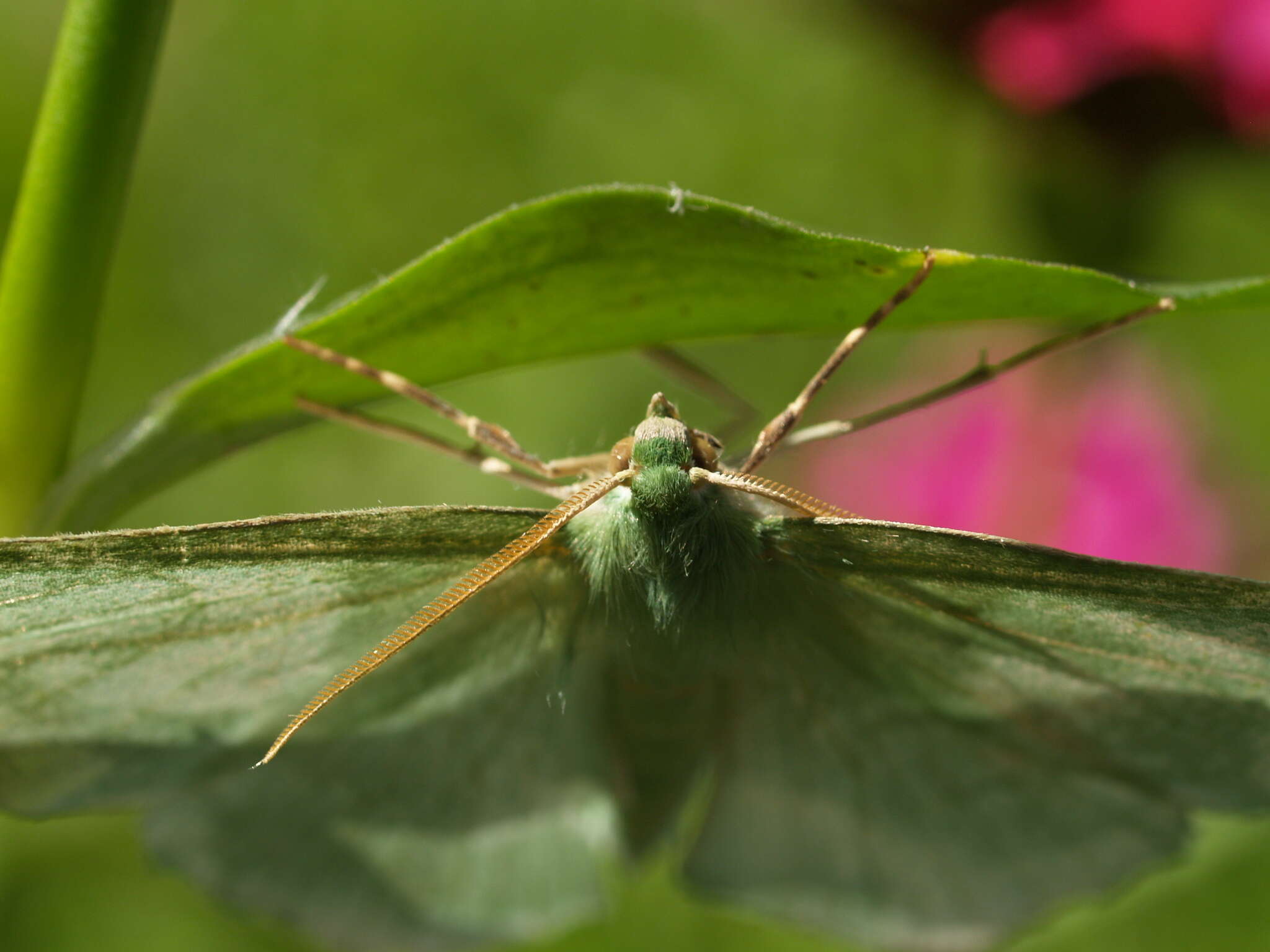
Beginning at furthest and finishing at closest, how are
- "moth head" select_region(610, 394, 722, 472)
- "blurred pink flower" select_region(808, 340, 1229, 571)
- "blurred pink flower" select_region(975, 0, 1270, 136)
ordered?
"blurred pink flower" select_region(808, 340, 1229, 571) < "blurred pink flower" select_region(975, 0, 1270, 136) < "moth head" select_region(610, 394, 722, 472)

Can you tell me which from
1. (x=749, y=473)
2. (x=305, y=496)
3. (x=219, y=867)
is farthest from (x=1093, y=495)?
(x=305, y=496)

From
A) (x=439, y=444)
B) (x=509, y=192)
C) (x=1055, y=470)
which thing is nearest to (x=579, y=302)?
(x=439, y=444)

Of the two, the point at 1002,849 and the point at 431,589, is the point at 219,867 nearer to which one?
the point at 431,589

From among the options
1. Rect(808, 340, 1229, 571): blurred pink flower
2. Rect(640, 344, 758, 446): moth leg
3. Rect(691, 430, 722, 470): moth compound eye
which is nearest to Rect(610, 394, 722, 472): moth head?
Rect(691, 430, 722, 470): moth compound eye

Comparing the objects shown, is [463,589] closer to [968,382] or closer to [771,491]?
[771,491]

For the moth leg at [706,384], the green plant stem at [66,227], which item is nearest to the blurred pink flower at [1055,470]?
the moth leg at [706,384]

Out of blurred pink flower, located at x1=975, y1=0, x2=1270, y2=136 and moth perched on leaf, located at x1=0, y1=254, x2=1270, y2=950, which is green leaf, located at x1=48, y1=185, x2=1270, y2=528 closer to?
moth perched on leaf, located at x1=0, y1=254, x2=1270, y2=950

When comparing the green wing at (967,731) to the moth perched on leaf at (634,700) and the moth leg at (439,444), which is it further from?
the moth leg at (439,444)
